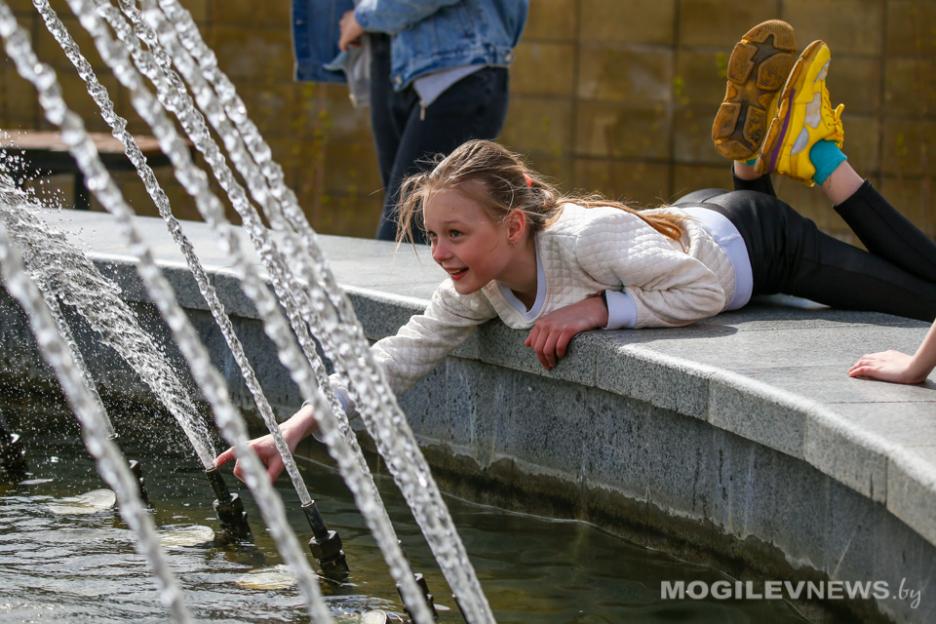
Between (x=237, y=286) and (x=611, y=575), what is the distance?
→ 1.57 metres

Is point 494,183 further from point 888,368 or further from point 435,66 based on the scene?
point 435,66

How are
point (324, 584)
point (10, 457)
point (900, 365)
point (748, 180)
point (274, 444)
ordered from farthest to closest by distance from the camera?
point (748, 180) → point (10, 457) → point (274, 444) → point (324, 584) → point (900, 365)

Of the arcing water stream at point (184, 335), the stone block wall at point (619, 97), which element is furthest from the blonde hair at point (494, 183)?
the stone block wall at point (619, 97)

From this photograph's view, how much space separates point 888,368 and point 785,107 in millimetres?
1201

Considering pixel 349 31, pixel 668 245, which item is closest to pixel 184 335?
pixel 668 245

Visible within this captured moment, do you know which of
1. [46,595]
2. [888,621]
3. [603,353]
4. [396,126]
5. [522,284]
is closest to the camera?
[888,621]

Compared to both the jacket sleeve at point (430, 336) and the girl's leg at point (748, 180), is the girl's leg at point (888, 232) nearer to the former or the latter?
the girl's leg at point (748, 180)

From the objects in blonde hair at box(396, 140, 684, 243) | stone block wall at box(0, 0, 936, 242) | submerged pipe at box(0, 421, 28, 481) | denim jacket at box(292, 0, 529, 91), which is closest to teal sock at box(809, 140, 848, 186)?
blonde hair at box(396, 140, 684, 243)

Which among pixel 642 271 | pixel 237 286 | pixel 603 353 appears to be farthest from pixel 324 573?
pixel 237 286

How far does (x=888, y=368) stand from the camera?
2785 mm

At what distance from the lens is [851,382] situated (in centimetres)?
277

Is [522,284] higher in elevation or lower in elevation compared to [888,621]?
higher

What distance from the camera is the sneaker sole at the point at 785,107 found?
379cm

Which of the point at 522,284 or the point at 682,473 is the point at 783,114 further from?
the point at 682,473
